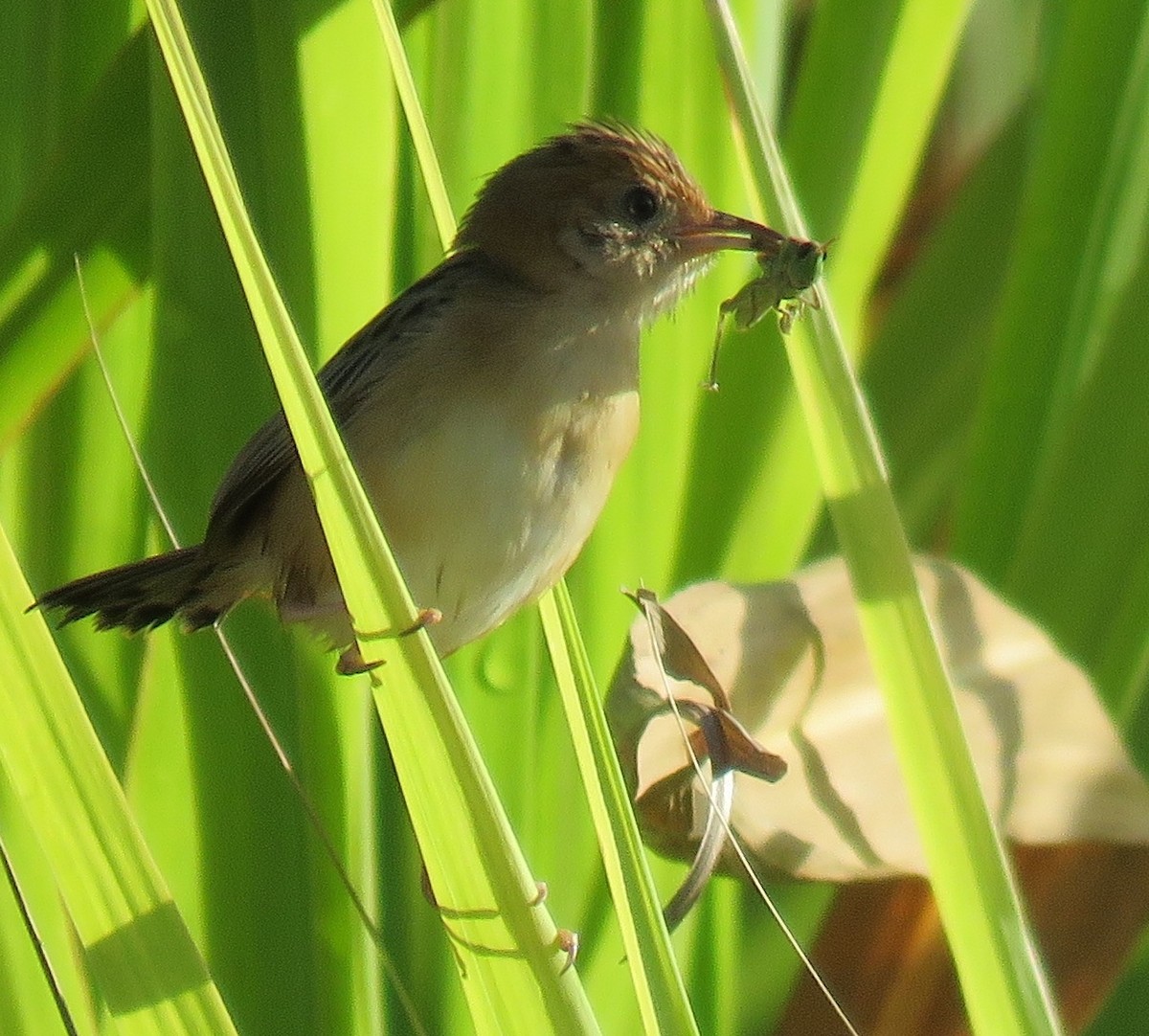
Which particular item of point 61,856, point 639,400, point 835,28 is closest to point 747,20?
point 835,28

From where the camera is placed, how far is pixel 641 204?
6.21ft

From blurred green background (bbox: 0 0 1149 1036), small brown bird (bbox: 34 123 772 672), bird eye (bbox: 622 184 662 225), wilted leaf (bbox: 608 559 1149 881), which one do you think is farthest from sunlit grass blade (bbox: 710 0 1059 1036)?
bird eye (bbox: 622 184 662 225)

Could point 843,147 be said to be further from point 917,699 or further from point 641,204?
point 917,699

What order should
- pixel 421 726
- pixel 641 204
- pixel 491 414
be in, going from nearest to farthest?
pixel 421 726 < pixel 491 414 < pixel 641 204

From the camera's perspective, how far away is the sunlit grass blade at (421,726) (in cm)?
96

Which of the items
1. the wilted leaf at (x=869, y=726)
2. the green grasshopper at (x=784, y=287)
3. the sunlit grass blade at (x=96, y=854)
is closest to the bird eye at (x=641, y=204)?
the green grasshopper at (x=784, y=287)

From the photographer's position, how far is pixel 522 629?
1.85 m

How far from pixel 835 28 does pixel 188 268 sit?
83cm

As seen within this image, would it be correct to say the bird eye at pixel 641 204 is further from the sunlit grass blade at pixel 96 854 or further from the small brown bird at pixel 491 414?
the sunlit grass blade at pixel 96 854

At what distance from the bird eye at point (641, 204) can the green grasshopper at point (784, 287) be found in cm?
31

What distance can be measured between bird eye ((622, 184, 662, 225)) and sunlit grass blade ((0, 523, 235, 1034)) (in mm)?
1060

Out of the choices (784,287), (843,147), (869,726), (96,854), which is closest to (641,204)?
(843,147)

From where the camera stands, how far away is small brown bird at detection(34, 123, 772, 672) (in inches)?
69.2

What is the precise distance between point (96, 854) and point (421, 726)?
0.71 feet
